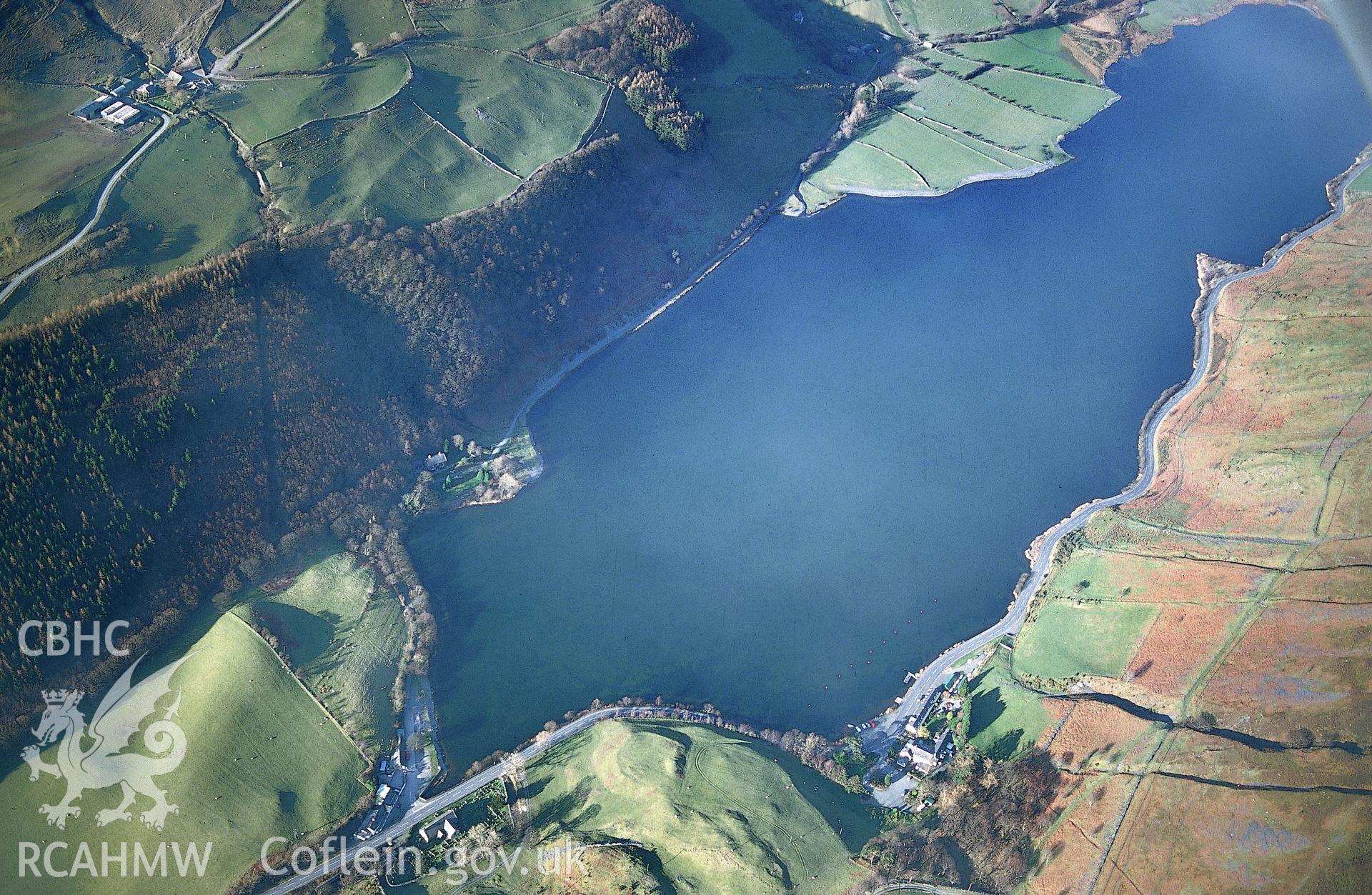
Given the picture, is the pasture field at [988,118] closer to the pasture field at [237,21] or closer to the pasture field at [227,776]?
the pasture field at [237,21]

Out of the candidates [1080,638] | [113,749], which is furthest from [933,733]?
[113,749]

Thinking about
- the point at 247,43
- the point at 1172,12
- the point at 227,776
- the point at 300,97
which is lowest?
the point at 227,776

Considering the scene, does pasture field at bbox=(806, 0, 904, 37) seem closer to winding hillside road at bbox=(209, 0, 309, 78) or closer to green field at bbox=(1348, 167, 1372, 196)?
green field at bbox=(1348, 167, 1372, 196)

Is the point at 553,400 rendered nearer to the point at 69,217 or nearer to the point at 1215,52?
the point at 69,217

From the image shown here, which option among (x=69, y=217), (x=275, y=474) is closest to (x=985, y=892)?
(x=275, y=474)

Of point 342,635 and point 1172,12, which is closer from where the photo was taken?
point 342,635

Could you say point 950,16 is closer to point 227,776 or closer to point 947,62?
point 947,62
